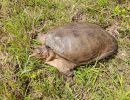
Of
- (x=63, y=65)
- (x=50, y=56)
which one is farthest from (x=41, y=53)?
(x=63, y=65)

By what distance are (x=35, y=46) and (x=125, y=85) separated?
1.16 metres

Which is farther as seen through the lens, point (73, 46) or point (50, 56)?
point (50, 56)

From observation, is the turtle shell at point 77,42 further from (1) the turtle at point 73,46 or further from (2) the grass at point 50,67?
(2) the grass at point 50,67

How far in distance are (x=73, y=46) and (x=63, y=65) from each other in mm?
266

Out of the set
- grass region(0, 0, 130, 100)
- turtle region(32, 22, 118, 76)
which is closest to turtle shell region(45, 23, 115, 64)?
turtle region(32, 22, 118, 76)

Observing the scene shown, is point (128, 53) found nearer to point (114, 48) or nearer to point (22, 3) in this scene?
point (114, 48)

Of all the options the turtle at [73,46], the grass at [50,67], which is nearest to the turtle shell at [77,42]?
the turtle at [73,46]

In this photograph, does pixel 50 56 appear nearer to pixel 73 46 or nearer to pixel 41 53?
pixel 41 53

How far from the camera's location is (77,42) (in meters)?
3.97

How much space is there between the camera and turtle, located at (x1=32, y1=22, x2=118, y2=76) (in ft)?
13.0

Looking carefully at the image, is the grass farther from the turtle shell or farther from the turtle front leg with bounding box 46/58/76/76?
the turtle shell

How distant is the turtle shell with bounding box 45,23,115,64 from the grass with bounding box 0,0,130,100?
176 mm

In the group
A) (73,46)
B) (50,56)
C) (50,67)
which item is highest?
(73,46)

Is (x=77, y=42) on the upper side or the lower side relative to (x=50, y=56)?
upper
